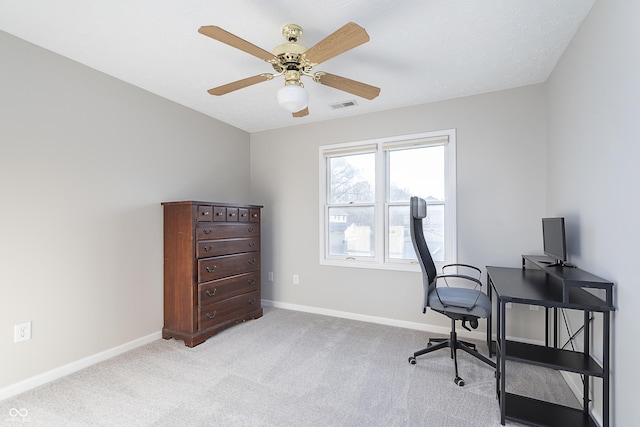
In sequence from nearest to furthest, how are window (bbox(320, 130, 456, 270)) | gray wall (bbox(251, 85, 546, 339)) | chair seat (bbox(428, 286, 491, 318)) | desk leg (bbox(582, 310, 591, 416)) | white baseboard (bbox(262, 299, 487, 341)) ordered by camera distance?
desk leg (bbox(582, 310, 591, 416)), chair seat (bbox(428, 286, 491, 318)), gray wall (bbox(251, 85, 546, 339)), white baseboard (bbox(262, 299, 487, 341)), window (bbox(320, 130, 456, 270))

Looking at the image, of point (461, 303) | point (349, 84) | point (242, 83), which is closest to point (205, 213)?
point (242, 83)

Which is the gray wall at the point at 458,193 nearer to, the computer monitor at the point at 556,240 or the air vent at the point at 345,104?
the air vent at the point at 345,104

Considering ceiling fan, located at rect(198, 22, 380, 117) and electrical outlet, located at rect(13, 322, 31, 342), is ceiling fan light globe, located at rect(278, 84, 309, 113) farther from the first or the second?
electrical outlet, located at rect(13, 322, 31, 342)

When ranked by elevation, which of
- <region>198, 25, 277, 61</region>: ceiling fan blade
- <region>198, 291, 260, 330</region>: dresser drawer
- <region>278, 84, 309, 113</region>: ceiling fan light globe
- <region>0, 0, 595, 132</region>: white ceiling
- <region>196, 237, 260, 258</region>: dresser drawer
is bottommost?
<region>198, 291, 260, 330</region>: dresser drawer

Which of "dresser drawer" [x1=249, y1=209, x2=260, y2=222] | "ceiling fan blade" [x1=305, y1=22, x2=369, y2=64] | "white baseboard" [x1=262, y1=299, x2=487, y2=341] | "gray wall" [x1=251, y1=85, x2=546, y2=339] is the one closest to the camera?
"ceiling fan blade" [x1=305, y1=22, x2=369, y2=64]

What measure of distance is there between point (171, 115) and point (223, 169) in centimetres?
90

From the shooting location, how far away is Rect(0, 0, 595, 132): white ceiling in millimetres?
1784

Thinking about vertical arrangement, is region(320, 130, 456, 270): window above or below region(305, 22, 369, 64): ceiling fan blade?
below

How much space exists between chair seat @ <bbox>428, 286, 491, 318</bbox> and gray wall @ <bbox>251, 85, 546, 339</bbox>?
741 mm

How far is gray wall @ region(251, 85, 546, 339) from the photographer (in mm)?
2852

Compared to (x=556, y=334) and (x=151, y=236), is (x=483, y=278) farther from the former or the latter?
(x=151, y=236)

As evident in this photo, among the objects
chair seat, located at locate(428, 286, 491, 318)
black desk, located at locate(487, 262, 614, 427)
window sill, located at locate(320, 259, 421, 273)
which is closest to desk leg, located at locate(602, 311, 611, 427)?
black desk, located at locate(487, 262, 614, 427)

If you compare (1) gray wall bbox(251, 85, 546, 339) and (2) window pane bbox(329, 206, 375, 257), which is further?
(2) window pane bbox(329, 206, 375, 257)

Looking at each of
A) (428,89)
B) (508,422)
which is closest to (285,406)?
(508,422)
